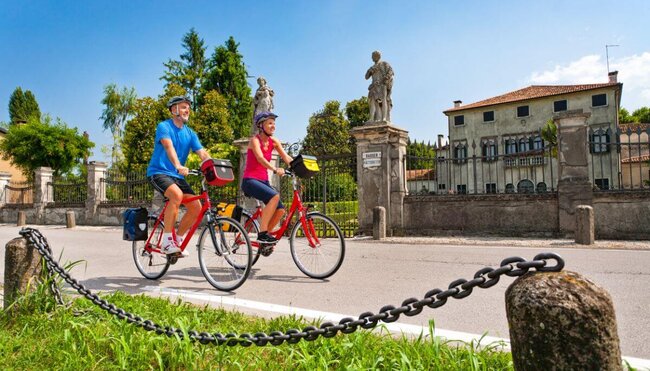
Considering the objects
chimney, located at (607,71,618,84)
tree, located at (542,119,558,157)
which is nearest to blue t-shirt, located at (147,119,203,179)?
tree, located at (542,119,558,157)

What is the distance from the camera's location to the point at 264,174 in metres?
5.43

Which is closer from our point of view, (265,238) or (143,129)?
(265,238)

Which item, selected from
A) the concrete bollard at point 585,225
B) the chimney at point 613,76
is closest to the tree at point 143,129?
the concrete bollard at point 585,225

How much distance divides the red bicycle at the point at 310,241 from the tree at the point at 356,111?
139ft

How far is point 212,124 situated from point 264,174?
29.0 metres

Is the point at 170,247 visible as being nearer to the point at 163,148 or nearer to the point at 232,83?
the point at 163,148

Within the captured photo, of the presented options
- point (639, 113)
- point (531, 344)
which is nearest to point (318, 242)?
point (531, 344)

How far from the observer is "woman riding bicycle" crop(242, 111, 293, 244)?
5.18m

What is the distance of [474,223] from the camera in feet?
36.3

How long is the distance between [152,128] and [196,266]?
1042 inches

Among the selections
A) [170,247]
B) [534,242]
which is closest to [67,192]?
[170,247]

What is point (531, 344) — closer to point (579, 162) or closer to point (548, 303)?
point (548, 303)

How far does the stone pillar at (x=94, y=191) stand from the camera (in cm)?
1919

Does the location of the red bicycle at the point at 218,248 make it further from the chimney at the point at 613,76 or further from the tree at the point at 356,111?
the chimney at the point at 613,76
